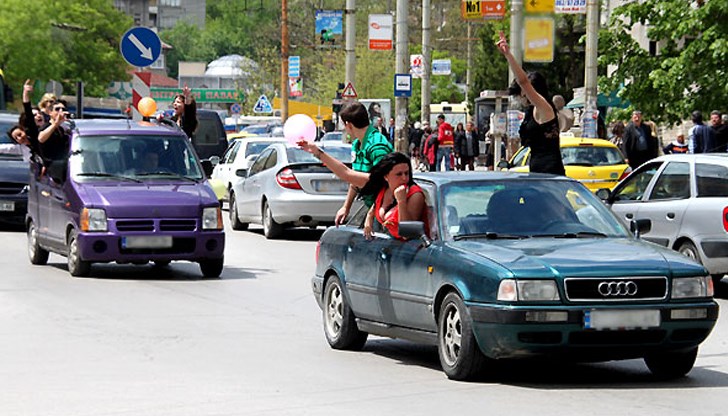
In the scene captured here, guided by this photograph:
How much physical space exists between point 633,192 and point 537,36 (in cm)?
555

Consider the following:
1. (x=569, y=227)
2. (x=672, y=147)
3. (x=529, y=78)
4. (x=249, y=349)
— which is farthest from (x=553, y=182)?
(x=672, y=147)

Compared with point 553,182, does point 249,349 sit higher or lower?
lower

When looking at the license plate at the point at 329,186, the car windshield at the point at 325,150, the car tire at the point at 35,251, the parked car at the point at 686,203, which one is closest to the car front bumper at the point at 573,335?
the parked car at the point at 686,203

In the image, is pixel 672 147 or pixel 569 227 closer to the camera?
pixel 569 227

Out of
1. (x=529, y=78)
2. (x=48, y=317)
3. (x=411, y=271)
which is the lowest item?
(x=48, y=317)

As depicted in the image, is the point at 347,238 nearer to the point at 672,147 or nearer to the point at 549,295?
the point at 549,295

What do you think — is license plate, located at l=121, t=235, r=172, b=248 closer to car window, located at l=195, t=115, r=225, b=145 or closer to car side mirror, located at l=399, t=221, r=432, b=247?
car side mirror, located at l=399, t=221, r=432, b=247

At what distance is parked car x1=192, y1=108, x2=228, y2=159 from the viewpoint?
41.0m

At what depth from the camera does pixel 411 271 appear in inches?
436

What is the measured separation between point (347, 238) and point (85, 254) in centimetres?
624

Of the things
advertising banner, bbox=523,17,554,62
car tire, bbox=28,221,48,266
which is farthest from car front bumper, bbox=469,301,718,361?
advertising banner, bbox=523,17,554,62

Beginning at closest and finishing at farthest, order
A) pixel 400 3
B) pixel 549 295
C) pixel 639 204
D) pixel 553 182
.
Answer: pixel 549 295
pixel 553 182
pixel 639 204
pixel 400 3

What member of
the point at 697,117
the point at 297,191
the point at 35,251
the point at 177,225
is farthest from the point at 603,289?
the point at 697,117

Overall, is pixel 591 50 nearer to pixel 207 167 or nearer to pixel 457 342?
pixel 207 167
